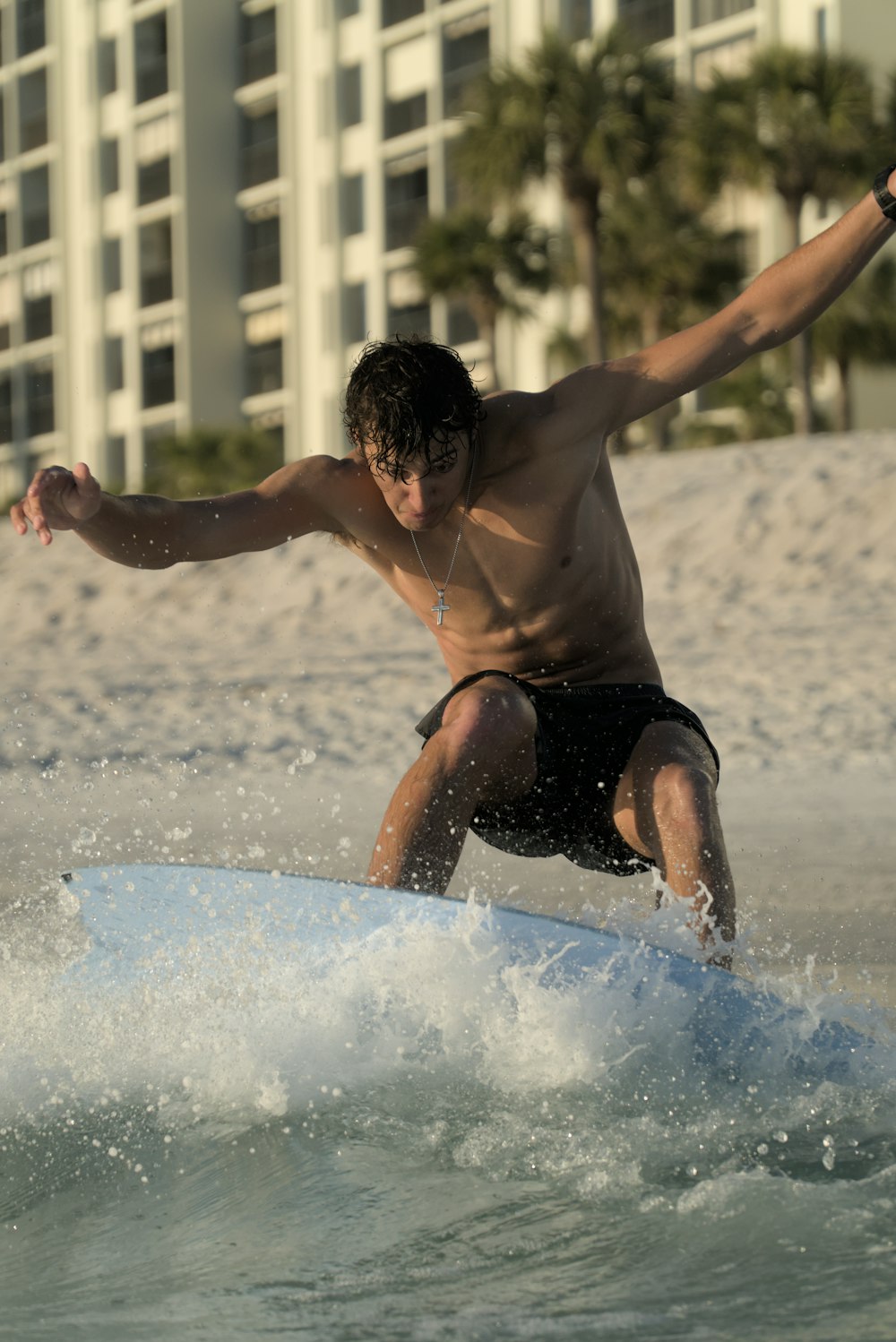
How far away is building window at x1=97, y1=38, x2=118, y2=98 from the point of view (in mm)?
46969

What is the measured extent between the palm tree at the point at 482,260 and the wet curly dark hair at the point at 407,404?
27.3 m

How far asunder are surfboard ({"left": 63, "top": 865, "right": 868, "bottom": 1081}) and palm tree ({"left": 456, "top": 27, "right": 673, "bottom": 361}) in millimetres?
24542

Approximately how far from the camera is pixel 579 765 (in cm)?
377

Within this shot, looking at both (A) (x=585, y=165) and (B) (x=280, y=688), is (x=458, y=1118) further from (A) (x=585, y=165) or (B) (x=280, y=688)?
(A) (x=585, y=165)

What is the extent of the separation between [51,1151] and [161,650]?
10967mm

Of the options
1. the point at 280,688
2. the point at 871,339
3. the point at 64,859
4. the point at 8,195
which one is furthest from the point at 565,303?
the point at 64,859

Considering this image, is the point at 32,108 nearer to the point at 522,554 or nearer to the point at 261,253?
the point at 261,253

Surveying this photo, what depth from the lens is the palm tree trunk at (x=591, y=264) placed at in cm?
2486

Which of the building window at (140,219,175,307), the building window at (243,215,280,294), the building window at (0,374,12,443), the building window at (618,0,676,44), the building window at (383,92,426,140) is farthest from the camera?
the building window at (0,374,12,443)

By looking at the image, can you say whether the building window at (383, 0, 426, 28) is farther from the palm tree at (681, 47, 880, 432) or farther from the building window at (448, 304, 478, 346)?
the palm tree at (681, 47, 880, 432)

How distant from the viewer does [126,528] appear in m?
3.62

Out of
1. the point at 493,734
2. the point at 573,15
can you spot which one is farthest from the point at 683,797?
the point at 573,15

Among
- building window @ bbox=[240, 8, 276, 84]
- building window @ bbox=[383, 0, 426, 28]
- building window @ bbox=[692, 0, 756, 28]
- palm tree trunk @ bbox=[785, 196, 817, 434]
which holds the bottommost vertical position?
palm tree trunk @ bbox=[785, 196, 817, 434]

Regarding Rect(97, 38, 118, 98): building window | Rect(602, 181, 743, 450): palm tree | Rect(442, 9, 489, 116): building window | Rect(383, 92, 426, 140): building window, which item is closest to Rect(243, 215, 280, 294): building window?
Rect(383, 92, 426, 140): building window
